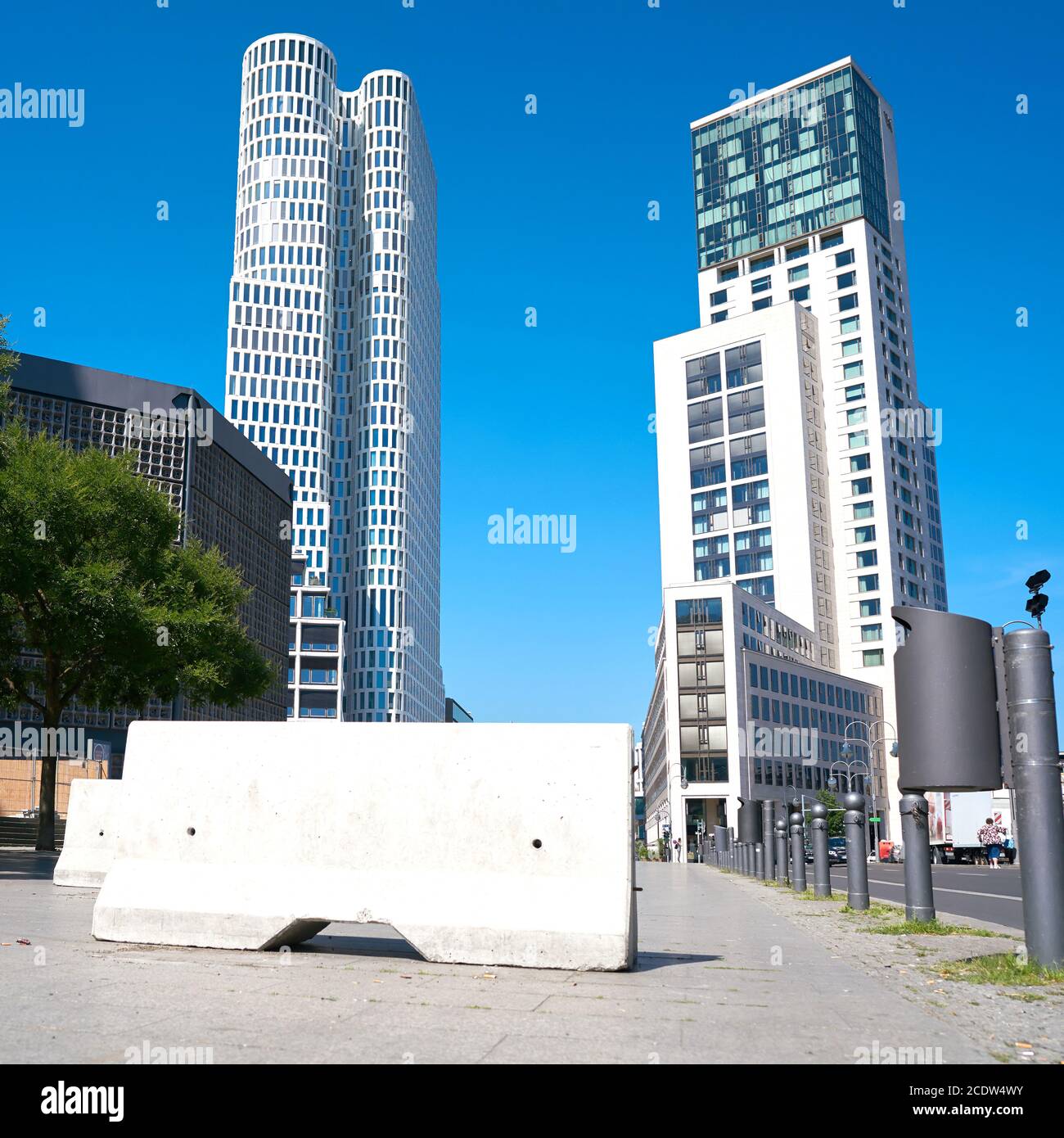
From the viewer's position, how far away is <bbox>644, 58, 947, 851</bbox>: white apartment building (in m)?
99.0

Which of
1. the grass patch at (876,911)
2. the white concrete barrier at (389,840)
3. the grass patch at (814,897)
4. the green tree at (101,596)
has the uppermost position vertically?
the green tree at (101,596)

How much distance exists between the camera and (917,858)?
472 inches

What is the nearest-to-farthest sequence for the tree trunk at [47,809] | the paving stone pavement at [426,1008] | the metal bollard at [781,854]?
the paving stone pavement at [426,1008], the metal bollard at [781,854], the tree trunk at [47,809]

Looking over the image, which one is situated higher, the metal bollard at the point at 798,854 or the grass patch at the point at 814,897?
the metal bollard at the point at 798,854

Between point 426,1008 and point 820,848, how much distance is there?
12.8 m

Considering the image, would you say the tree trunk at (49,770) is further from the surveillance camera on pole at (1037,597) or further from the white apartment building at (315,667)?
the white apartment building at (315,667)

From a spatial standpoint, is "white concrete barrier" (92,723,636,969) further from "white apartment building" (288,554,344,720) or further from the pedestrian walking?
"white apartment building" (288,554,344,720)

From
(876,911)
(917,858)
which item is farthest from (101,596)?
(917,858)

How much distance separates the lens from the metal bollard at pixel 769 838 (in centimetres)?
2512

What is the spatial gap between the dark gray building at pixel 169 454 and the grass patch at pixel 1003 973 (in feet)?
159

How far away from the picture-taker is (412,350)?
142625 mm

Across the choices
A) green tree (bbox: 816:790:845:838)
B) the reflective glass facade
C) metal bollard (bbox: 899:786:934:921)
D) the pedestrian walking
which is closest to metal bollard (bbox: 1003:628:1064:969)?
metal bollard (bbox: 899:786:934:921)

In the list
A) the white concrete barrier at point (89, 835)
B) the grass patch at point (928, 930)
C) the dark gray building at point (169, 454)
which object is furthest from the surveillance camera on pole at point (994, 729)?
the dark gray building at point (169, 454)

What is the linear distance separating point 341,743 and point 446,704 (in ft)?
570
